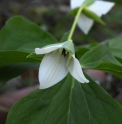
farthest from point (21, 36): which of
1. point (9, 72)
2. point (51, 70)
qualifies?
point (51, 70)

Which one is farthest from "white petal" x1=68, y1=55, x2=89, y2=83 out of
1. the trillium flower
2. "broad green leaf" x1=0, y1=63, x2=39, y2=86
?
"broad green leaf" x1=0, y1=63, x2=39, y2=86

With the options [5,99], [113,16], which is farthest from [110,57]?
[113,16]

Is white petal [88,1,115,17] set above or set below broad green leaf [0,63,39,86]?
above

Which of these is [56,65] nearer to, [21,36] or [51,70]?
[51,70]

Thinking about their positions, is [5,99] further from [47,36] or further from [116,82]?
[116,82]

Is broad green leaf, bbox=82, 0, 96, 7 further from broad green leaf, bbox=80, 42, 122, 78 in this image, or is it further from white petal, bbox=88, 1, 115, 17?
broad green leaf, bbox=80, 42, 122, 78

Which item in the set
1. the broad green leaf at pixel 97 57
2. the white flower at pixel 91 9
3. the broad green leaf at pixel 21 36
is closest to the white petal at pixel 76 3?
the white flower at pixel 91 9

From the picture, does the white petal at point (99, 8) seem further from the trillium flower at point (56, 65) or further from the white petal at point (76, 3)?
the trillium flower at point (56, 65)
